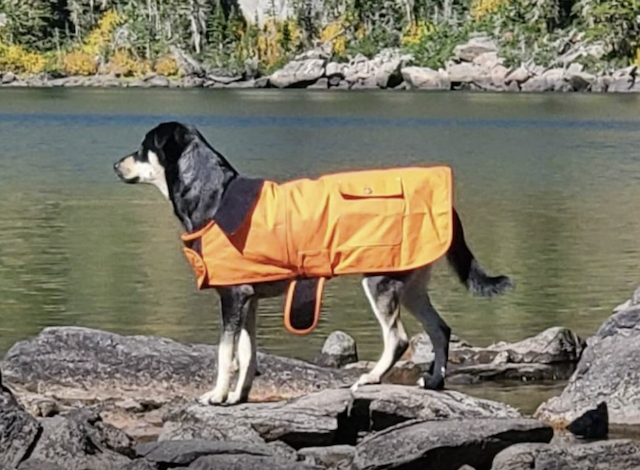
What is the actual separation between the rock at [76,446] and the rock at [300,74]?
438 feet

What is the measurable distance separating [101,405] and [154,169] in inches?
73.3

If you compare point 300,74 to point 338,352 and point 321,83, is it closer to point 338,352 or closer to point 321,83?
point 321,83

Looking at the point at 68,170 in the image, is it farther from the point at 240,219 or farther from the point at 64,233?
the point at 240,219

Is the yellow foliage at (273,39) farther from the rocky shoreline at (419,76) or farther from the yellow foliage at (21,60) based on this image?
the yellow foliage at (21,60)

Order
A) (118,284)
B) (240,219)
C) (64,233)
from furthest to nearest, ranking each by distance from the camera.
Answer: (64,233) → (118,284) → (240,219)

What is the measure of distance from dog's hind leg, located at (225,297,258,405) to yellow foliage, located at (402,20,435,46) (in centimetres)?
14657

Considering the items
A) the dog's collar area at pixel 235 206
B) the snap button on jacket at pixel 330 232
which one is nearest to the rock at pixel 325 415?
the snap button on jacket at pixel 330 232

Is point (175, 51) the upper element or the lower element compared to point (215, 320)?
lower

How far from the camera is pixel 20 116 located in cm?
8031

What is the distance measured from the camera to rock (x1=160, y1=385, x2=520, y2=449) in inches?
421

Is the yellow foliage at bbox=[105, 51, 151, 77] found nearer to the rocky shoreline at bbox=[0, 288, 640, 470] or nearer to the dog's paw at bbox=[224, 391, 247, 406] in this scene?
the rocky shoreline at bbox=[0, 288, 640, 470]

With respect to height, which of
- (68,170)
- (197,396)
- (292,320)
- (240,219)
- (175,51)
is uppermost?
(240,219)

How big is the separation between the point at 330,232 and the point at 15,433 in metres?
2.67

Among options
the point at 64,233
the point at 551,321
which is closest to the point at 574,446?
the point at 551,321
